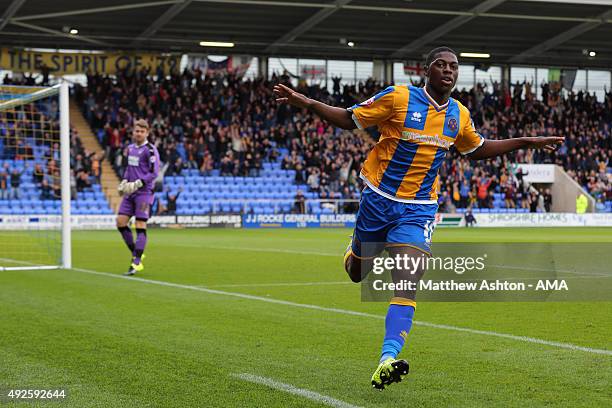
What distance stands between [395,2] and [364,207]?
108 ft

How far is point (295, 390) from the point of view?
210 inches

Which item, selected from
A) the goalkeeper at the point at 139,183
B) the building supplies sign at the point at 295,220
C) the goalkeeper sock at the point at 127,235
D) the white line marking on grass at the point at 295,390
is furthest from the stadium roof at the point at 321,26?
the white line marking on grass at the point at 295,390

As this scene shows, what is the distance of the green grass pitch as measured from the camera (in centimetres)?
525

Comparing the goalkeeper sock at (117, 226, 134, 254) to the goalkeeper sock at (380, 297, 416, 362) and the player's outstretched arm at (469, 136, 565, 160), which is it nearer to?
the player's outstretched arm at (469, 136, 565, 160)

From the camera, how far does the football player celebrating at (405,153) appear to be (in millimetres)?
5930

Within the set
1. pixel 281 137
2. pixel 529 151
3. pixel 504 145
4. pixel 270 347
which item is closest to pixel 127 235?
pixel 270 347

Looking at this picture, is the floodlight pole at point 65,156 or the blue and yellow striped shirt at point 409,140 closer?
the blue and yellow striped shirt at point 409,140

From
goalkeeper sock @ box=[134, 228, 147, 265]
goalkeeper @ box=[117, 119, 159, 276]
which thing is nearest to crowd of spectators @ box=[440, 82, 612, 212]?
goalkeeper sock @ box=[134, 228, 147, 265]

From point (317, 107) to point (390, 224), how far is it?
3.14 feet

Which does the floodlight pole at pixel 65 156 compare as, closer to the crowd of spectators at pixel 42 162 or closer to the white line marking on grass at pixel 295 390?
the white line marking on grass at pixel 295 390

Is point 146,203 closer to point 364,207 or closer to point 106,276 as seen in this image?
point 106,276

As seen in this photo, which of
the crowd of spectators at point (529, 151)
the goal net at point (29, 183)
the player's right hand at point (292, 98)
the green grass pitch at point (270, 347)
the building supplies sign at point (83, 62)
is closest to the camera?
the green grass pitch at point (270, 347)

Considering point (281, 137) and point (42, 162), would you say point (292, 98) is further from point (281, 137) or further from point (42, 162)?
point (281, 137)

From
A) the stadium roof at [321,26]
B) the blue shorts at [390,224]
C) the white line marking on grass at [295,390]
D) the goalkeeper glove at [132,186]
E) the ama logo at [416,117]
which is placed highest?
A: the stadium roof at [321,26]
